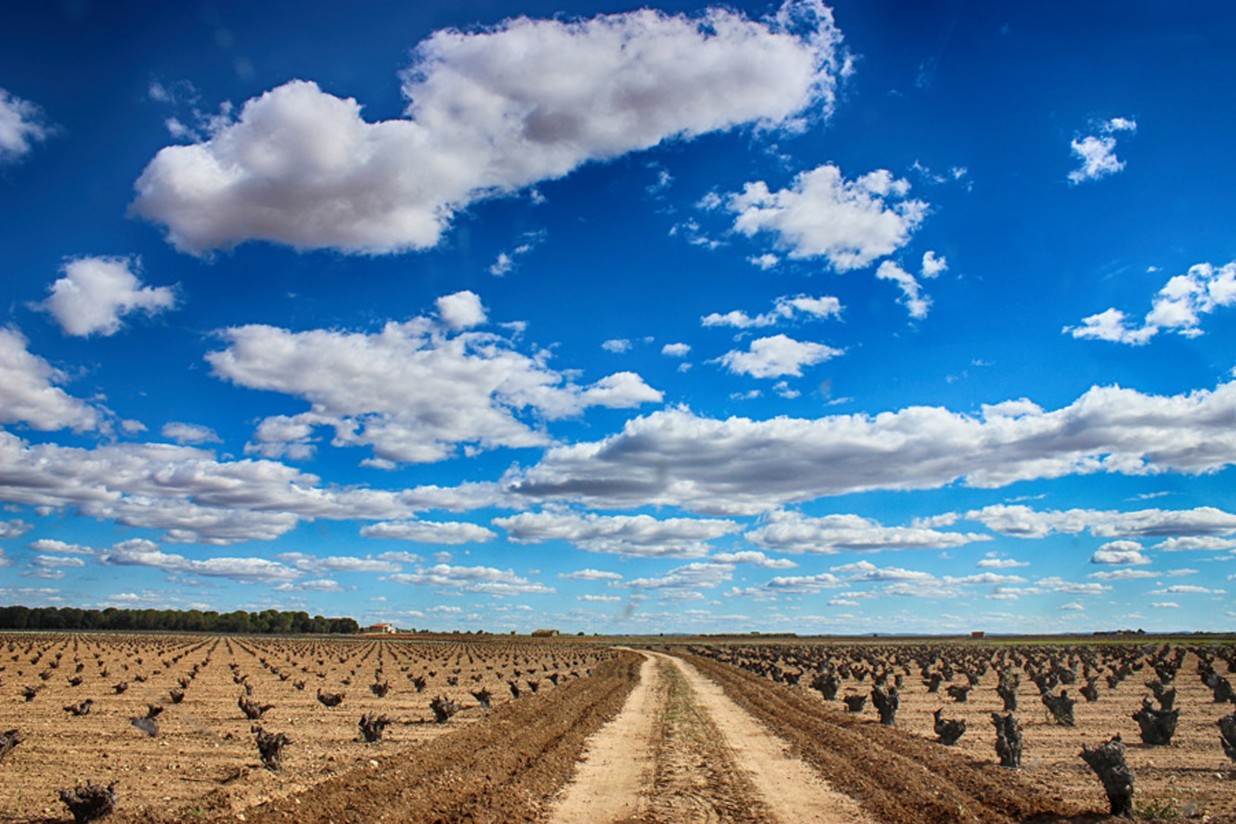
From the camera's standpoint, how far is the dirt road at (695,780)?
44.1 ft

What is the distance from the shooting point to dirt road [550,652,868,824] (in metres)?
13.4

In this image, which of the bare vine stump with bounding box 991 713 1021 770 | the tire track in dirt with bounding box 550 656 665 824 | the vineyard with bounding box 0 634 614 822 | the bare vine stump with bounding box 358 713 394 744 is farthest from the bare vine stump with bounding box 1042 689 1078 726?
the bare vine stump with bounding box 358 713 394 744

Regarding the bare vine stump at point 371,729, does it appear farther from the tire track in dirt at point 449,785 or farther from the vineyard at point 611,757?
the tire track in dirt at point 449,785

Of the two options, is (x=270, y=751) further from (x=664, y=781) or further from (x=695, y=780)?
(x=695, y=780)

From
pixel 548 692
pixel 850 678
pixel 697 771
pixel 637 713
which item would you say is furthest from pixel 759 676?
pixel 697 771

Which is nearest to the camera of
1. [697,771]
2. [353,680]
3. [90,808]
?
[90,808]

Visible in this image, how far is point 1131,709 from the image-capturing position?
35.0 m

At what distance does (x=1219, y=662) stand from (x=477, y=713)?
2761 inches

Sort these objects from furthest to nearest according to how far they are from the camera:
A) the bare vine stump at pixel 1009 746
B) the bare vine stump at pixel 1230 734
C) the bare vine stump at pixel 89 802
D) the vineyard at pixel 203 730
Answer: the bare vine stump at pixel 1230 734 < the bare vine stump at pixel 1009 746 < the vineyard at pixel 203 730 < the bare vine stump at pixel 89 802

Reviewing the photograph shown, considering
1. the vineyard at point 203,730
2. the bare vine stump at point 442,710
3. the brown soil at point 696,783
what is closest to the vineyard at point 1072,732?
the brown soil at point 696,783

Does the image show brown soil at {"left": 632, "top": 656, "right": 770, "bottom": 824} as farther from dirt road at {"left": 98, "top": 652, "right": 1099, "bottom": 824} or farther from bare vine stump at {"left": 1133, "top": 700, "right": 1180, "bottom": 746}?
bare vine stump at {"left": 1133, "top": 700, "right": 1180, "bottom": 746}

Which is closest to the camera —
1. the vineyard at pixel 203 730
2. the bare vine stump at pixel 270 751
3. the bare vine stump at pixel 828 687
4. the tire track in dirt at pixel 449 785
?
the tire track in dirt at pixel 449 785

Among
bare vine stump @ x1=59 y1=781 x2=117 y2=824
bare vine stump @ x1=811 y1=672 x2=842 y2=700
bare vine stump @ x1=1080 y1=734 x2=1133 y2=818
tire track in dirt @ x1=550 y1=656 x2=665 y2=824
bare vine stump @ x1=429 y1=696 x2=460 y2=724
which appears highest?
bare vine stump @ x1=1080 y1=734 x2=1133 y2=818

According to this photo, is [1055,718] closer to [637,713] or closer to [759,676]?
[637,713]
